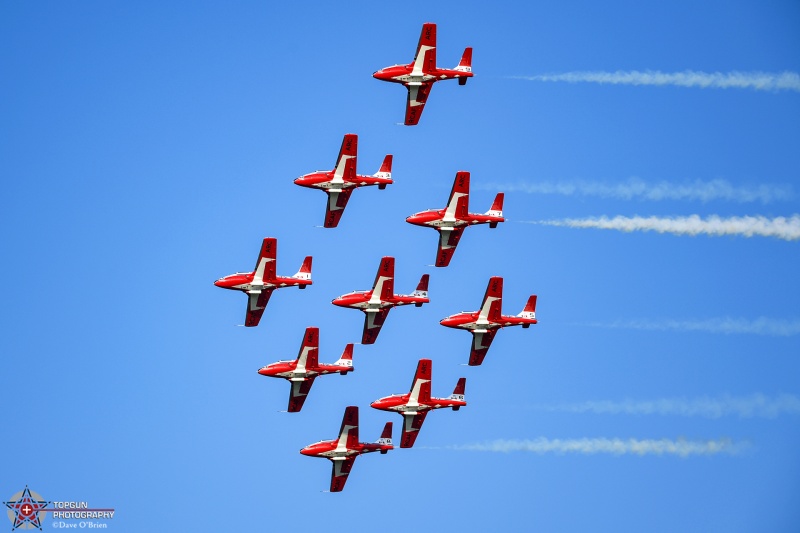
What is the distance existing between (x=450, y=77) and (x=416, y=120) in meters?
3.81

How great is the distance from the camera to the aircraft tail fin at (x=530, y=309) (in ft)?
441

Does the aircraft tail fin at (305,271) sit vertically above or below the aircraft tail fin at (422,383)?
above

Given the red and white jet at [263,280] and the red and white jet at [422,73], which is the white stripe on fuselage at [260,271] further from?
the red and white jet at [422,73]

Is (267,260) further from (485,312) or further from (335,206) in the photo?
(485,312)

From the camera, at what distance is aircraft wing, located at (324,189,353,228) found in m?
132

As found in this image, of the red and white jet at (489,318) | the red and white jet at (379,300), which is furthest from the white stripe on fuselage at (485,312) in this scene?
the red and white jet at (379,300)

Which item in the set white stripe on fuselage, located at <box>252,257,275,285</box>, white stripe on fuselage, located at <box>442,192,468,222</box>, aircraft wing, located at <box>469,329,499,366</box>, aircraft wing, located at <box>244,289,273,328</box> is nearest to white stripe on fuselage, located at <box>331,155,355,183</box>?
white stripe on fuselage, located at <box>252,257,275,285</box>

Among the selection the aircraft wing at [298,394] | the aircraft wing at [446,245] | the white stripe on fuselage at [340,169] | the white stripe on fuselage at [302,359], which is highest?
the white stripe on fuselage at [340,169]

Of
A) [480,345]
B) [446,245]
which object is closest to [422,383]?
[480,345]

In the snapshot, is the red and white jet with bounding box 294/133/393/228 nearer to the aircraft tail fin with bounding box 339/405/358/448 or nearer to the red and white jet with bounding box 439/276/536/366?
the red and white jet with bounding box 439/276/536/366

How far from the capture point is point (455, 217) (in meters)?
133

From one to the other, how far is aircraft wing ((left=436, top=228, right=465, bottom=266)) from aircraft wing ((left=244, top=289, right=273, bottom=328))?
39.6 ft

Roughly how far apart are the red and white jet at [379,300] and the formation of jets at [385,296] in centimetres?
7

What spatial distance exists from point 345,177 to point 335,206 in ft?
7.71
